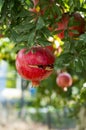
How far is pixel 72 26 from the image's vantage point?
900mm

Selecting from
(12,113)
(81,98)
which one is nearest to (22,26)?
(81,98)

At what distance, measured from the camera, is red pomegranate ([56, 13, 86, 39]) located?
89cm

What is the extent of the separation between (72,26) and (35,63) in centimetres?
13

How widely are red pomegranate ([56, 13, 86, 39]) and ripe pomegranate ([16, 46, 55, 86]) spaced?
0.06m

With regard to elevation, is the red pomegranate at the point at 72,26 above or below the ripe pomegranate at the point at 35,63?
above

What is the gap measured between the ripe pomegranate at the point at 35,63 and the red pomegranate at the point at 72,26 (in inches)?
2.6

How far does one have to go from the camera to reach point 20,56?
2.89 ft

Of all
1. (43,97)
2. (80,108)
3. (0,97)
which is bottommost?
(0,97)

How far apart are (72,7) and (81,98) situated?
43 cm

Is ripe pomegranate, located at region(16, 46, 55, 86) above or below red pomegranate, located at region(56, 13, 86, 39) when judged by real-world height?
below

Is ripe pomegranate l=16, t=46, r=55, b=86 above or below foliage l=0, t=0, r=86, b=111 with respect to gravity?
below

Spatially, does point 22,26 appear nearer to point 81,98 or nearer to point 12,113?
point 81,98

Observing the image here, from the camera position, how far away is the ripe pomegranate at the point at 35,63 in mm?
855

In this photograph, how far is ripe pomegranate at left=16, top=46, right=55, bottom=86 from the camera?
86 centimetres
